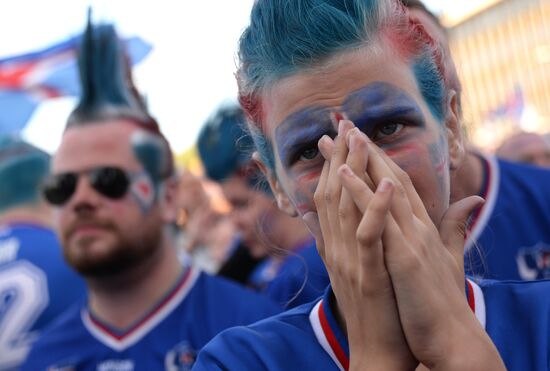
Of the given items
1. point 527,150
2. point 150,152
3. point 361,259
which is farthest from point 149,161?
point 527,150

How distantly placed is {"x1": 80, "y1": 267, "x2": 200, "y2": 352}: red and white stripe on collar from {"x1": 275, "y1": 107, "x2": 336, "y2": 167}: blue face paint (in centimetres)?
169

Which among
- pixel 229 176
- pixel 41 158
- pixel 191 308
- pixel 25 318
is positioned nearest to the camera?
pixel 191 308

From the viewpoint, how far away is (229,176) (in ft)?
15.8

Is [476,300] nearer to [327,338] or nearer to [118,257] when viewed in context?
[327,338]

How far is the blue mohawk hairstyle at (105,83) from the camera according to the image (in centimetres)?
387

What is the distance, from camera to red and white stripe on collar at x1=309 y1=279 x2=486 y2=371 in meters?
1.77

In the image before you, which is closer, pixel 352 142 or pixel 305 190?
pixel 352 142

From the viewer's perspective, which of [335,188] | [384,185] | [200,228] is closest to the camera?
[384,185]

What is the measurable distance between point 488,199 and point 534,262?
0.30 meters

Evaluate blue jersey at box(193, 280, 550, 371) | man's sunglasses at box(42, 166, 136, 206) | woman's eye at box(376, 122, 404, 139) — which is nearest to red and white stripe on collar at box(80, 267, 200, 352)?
man's sunglasses at box(42, 166, 136, 206)

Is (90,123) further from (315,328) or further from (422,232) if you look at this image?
(422,232)

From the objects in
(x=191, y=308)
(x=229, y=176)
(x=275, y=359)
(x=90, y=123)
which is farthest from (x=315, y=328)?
(x=229, y=176)

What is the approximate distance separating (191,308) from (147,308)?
246 millimetres

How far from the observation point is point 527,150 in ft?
17.2
